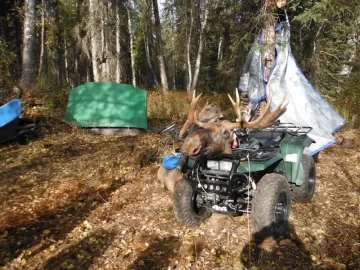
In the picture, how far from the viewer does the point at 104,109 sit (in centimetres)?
1018

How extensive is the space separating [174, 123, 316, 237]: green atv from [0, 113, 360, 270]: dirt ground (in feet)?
1.05

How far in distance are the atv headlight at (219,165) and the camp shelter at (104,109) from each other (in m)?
6.34

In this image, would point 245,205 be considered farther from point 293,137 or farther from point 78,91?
point 78,91

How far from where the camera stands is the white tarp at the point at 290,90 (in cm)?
797

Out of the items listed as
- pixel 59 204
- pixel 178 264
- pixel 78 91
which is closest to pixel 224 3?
pixel 78 91

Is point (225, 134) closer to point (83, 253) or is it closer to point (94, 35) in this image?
point (83, 253)

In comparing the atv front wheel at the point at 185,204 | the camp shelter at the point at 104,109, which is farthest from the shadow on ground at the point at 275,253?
the camp shelter at the point at 104,109

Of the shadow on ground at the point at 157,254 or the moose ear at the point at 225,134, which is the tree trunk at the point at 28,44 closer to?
the shadow on ground at the point at 157,254

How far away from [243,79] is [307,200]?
15.2ft

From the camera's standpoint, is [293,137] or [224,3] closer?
[293,137]

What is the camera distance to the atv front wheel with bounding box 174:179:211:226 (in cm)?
439

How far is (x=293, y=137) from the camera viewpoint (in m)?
5.25

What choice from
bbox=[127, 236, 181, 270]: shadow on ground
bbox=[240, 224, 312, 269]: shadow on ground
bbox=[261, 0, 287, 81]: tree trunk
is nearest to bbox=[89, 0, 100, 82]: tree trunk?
bbox=[261, 0, 287, 81]: tree trunk

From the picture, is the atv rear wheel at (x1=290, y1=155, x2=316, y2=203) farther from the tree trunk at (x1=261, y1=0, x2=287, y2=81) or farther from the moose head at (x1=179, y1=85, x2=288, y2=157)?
the tree trunk at (x1=261, y1=0, x2=287, y2=81)
